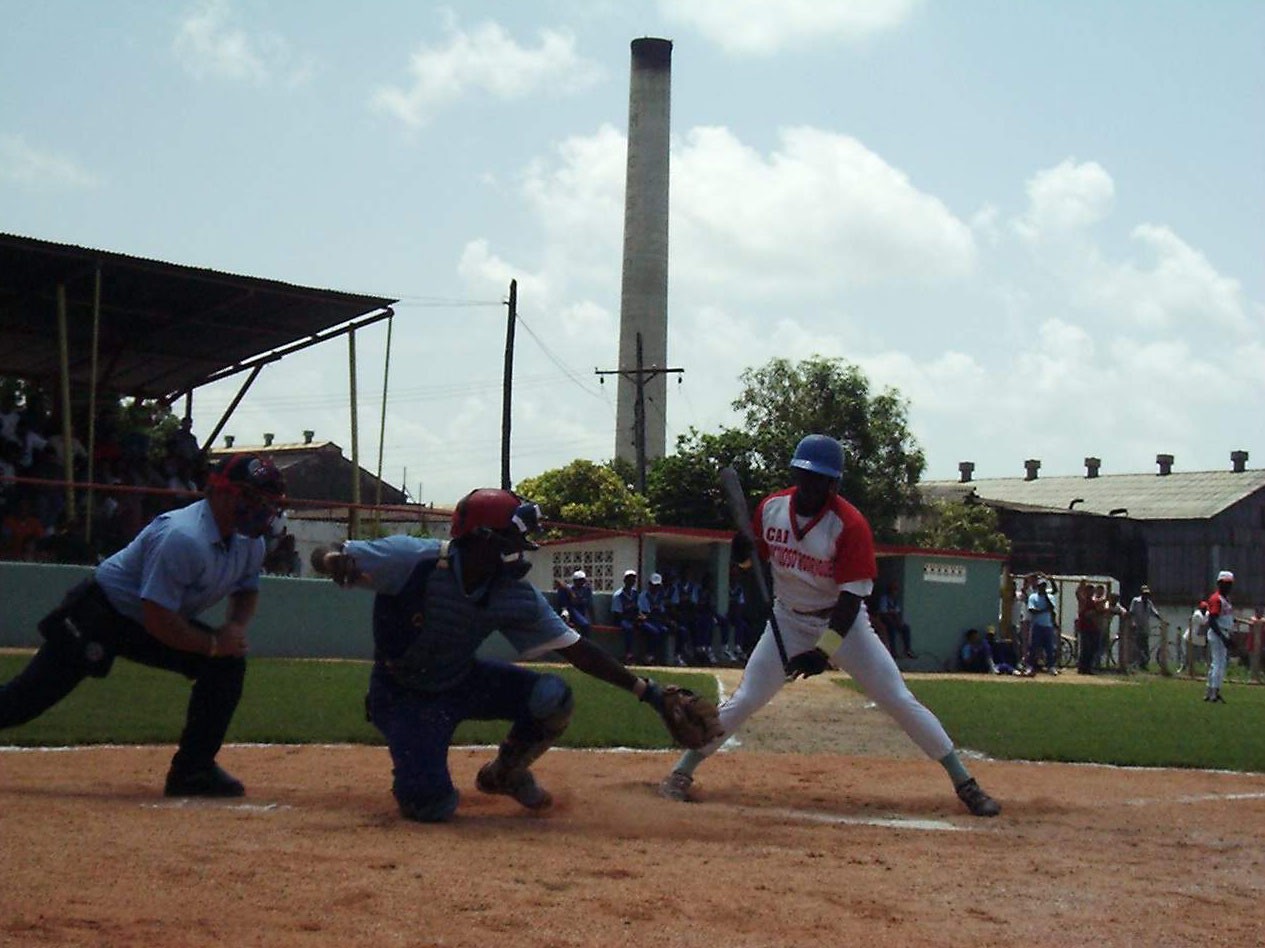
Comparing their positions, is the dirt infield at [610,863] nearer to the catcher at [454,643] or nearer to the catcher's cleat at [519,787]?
the catcher's cleat at [519,787]

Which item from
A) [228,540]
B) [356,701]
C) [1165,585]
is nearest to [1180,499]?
[1165,585]

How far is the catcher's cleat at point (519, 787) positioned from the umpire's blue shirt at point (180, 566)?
5.19ft

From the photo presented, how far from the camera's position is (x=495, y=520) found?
23.1 ft

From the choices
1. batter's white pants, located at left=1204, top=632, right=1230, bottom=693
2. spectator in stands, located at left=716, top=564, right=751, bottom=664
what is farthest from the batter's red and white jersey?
spectator in stands, located at left=716, top=564, right=751, bottom=664

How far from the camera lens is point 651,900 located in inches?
213

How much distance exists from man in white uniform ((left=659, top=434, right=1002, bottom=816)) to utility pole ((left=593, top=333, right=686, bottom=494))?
44.2 meters

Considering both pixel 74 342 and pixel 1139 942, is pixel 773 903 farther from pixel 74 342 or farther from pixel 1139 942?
pixel 74 342

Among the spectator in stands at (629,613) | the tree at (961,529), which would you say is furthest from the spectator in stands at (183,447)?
the tree at (961,529)

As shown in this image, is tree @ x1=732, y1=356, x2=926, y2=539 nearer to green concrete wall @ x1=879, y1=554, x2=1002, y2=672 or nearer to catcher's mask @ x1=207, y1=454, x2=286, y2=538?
green concrete wall @ x1=879, y1=554, x2=1002, y2=672

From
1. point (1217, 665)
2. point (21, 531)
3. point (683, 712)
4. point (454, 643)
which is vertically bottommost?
point (1217, 665)

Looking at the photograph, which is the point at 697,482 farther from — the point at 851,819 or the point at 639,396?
the point at 851,819

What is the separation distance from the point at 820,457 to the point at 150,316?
819 inches

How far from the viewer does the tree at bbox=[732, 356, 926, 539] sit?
5550cm

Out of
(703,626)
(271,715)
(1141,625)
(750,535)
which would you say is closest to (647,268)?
(1141,625)
